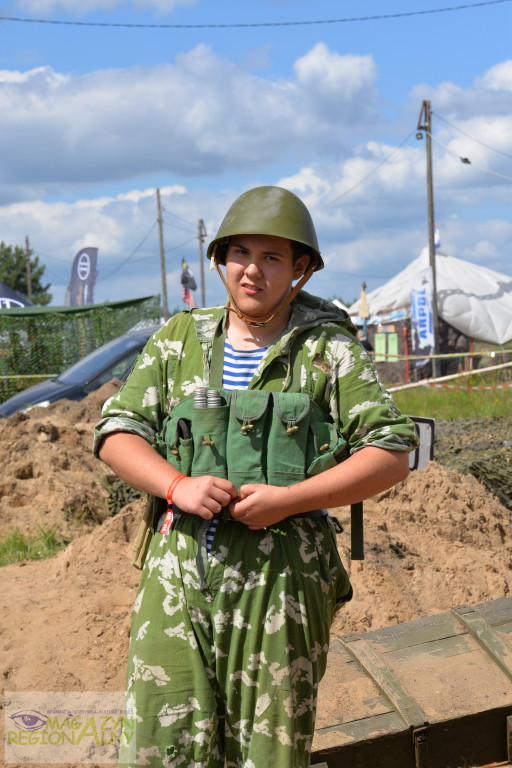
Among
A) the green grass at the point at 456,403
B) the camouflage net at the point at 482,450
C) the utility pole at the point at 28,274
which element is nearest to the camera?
the camouflage net at the point at 482,450

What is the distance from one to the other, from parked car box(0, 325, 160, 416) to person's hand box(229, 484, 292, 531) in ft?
26.4

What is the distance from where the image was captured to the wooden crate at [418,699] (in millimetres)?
3180

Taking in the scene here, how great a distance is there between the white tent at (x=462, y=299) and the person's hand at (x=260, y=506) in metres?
23.6

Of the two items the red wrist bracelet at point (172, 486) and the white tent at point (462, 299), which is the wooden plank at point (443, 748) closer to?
the red wrist bracelet at point (172, 486)

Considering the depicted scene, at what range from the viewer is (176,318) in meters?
2.48

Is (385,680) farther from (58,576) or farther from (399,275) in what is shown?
(399,275)

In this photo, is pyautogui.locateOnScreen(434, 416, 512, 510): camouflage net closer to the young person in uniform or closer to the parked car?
the parked car

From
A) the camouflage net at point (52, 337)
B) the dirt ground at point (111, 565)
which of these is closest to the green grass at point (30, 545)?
the dirt ground at point (111, 565)

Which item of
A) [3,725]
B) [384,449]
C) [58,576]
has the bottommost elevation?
[3,725]

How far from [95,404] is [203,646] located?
757 cm

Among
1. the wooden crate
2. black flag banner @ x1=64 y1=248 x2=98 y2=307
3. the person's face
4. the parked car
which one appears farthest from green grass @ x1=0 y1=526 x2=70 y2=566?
black flag banner @ x1=64 y1=248 x2=98 y2=307

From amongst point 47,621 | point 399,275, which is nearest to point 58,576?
point 47,621

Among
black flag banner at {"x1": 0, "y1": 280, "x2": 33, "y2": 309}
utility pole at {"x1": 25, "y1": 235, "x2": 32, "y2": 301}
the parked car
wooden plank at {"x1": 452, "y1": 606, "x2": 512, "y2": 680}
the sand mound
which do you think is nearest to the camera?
wooden plank at {"x1": 452, "y1": 606, "x2": 512, "y2": 680}

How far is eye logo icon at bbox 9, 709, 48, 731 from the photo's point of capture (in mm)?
3502
